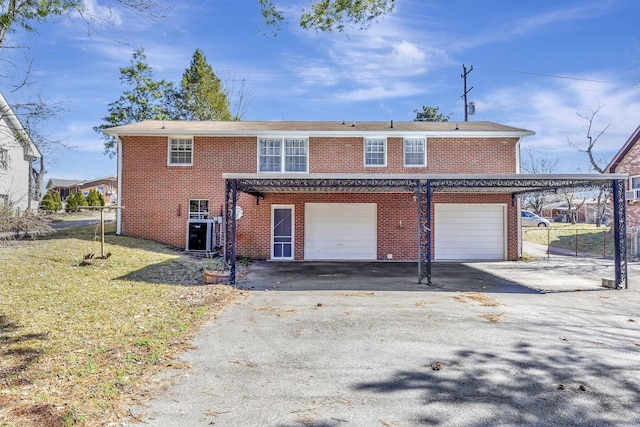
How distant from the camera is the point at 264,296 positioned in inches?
316

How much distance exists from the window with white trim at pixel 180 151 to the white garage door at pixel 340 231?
4990mm

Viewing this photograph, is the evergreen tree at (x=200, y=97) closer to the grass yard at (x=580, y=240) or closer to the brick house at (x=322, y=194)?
the brick house at (x=322, y=194)

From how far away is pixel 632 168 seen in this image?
63.2 ft

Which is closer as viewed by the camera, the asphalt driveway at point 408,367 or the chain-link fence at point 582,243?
the asphalt driveway at point 408,367

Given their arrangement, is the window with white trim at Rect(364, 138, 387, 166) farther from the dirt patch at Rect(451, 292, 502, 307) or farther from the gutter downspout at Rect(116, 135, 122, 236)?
the gutter downspout at Rect(116, 135, 122, 236)

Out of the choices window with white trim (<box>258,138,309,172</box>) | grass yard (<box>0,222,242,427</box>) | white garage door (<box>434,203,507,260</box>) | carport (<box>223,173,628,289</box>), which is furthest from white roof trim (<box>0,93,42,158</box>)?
white garage door (<box>434,203,507,260</box>)

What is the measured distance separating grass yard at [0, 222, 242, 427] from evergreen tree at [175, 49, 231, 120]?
22.6 metres

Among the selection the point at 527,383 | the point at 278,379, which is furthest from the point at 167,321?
the point at 527,383

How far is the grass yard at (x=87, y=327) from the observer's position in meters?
3.27

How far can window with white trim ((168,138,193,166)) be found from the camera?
46.7ft

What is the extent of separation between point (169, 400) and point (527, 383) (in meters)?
3.54

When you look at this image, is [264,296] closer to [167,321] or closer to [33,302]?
[167,321]

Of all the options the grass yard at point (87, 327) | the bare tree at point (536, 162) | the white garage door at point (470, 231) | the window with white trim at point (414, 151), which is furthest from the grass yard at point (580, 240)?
the grass yard at point (87, 327)

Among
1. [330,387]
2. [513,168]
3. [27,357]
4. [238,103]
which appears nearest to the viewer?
[330,387]
